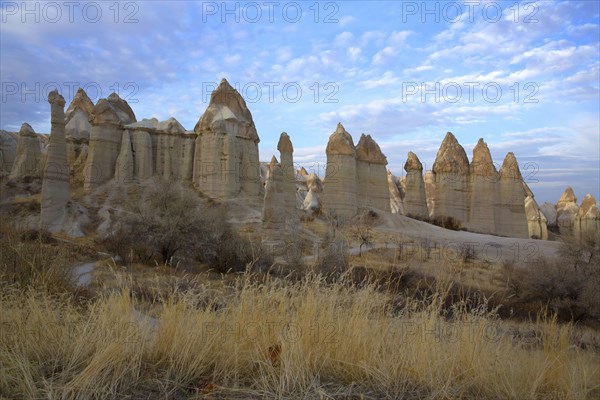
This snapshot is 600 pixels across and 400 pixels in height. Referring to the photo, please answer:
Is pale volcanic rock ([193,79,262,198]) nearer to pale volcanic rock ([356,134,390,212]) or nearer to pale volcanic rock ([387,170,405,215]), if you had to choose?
pale volcanic rock ([356,134,390,212])

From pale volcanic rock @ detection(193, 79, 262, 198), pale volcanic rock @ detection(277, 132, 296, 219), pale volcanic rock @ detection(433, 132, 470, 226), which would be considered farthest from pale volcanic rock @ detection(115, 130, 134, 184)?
pale volcanic rock @ detection(433, 132, 470, 226)

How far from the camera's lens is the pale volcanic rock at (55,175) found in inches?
964

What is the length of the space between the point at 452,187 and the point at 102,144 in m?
29.8

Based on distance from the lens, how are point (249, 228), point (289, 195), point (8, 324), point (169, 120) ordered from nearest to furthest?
point (8, 324)
point (249, 228)
point (289, 195)
point (169, 120)

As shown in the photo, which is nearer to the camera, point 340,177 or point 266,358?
point 266,358

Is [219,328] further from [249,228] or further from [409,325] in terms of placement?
[249,228]

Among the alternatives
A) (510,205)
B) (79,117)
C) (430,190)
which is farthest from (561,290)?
(430,190)

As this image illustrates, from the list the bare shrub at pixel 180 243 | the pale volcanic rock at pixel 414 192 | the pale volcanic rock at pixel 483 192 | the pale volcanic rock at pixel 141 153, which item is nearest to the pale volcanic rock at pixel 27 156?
the pale volcanic rock at pixel 141 153

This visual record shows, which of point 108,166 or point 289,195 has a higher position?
point 108,166

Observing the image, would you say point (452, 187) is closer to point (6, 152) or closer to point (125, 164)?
point (125, 164)

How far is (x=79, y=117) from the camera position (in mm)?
43406

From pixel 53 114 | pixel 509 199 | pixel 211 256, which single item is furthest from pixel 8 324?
pixel 509 199

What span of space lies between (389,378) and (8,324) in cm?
291

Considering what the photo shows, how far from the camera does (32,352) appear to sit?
359cm
